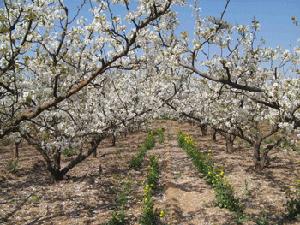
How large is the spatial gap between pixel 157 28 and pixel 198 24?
6.34 ft

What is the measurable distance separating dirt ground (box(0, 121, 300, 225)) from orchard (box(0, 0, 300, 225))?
48 mm

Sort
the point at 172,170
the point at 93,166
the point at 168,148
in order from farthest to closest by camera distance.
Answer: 1. the point at 168,148
2. the point at 93,166
3. the point at 172,170

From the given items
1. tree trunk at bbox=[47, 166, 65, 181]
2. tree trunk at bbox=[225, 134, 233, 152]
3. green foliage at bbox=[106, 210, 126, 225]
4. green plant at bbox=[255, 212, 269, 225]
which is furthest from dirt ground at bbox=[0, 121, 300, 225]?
tree trunk at bbox=[225, 134, 233, 152]

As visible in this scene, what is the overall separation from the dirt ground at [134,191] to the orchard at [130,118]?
5 cm

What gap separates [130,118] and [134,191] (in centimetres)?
299

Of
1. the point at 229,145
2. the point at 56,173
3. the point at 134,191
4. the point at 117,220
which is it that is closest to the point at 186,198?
the point at 134,191

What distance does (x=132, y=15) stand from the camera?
9.27 metres

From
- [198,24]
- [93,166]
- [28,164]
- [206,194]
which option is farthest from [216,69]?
[28,164]

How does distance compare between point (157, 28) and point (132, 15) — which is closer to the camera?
point (132, 15)

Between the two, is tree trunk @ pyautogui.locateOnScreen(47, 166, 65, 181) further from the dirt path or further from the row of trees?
the dirt path

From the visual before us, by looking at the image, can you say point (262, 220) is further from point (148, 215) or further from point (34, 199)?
point (34, 199)

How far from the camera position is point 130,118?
16.9 meters

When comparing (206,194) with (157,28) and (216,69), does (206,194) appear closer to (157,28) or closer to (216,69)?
(216,69)

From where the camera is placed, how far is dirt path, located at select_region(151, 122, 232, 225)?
41.2 ft
